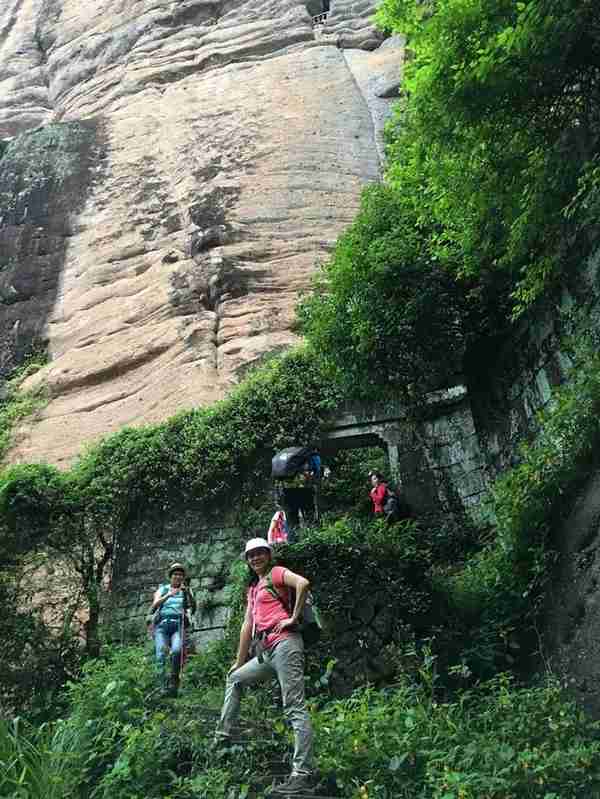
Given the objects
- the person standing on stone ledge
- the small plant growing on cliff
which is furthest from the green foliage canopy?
the small plant growing on cliff

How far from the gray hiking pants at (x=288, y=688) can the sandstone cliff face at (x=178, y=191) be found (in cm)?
732

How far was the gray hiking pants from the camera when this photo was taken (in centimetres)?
439

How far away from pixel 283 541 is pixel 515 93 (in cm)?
418

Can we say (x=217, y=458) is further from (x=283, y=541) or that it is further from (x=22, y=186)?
(x=22, y=186)

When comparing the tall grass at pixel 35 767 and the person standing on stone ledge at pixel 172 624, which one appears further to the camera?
the person standing on stone ledge at pixel 172 624

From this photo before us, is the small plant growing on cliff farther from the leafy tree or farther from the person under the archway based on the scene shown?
the person under the archway

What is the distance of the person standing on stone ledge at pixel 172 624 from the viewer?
22.0 ft

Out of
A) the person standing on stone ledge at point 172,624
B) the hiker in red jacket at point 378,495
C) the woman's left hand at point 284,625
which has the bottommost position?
the hiker in red jacket at point 378,495

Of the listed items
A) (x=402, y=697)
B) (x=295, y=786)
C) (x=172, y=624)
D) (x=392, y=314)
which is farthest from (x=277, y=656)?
(x=392, y=314)

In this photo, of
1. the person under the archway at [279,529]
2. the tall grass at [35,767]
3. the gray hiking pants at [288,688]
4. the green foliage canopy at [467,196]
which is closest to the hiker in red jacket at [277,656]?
the gray hiking pants at [288,688]

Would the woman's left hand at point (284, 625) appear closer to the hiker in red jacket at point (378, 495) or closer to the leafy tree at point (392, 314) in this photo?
the hiker in red jacket at point (378, 495)

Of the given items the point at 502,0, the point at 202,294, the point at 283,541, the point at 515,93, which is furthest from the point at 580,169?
the point at 202,294

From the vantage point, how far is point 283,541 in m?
7.58

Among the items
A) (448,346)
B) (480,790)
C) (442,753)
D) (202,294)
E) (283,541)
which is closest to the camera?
(480,790)
